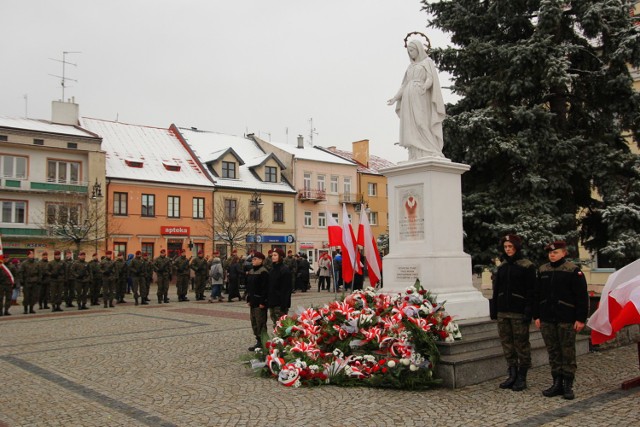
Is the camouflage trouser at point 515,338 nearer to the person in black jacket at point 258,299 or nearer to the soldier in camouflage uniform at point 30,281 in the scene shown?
the person in black jacket at point 258,299

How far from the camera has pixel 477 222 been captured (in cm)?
1287

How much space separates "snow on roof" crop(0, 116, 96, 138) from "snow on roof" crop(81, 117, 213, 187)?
92.4 inches

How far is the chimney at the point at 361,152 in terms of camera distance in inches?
2084

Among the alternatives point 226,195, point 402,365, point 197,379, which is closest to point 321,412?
point 402,365

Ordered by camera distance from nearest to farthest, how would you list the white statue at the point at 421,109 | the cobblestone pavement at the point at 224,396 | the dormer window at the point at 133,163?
1. the cobblestone pavement at the point at 224,396
2. the white statue at the point at 421,109
3. the dormer window at the point at 133,163

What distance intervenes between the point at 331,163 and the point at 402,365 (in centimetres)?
4224

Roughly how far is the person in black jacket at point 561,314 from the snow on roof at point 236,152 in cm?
3590

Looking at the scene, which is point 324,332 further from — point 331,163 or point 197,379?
point 331,163

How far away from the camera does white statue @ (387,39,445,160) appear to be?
9.10 metres

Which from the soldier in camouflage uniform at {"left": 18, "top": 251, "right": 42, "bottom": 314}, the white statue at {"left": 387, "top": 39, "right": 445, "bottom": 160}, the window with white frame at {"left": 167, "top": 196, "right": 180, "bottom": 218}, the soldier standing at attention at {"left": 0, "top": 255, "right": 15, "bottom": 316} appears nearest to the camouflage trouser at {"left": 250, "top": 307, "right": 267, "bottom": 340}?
the white statue at {"left": 387, "top": 39, "right": 445, "bottom": 160}

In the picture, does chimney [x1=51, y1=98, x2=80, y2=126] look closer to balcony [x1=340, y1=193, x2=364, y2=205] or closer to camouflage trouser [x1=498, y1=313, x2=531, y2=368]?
balcony [x1=340, y1=193, x2=364, y2=205]

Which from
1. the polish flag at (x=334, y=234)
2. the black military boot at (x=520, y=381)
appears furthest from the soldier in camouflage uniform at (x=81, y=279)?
the black military boot at (x=520, y=381)

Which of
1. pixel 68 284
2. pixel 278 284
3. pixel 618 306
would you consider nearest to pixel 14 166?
pixel 68 284

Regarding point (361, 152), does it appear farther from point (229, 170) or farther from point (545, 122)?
point (545, 122)
